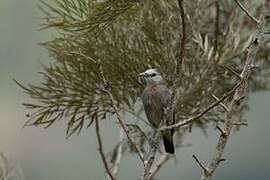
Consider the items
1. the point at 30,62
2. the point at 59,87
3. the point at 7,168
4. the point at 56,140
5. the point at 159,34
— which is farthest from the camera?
the point at 30,62

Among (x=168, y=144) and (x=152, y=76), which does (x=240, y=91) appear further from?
(x=168, y=144)

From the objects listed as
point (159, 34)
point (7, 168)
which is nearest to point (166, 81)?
point (159, 34)

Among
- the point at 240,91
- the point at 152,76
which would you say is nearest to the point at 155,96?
the point at 152,76

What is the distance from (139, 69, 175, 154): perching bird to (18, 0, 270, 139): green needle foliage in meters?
0.06

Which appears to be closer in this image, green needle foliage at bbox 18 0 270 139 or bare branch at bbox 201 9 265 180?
bare branch at bbox 201 9 265 180

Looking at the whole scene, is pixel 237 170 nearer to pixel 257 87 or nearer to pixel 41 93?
pixel 257 87

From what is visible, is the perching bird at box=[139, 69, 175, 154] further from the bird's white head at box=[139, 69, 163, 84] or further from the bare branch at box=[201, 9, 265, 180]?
the bare branch at box=[201, 9, 265, 180]

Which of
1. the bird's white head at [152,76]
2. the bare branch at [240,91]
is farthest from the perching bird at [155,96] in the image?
the bare branch at [240,91]

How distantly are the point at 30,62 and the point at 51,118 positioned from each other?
2409mm

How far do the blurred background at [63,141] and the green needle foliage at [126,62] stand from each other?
0.53 metres

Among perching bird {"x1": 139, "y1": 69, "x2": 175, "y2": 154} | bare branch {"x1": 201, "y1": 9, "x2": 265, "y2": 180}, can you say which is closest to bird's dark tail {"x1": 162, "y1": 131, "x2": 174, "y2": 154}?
perching bird {"x1": 139, "y1": 69, "x2": 175, "y2": 154}

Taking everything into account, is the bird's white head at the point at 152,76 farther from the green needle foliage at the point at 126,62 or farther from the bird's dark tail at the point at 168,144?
the bird's dark tail at the point at 168,144

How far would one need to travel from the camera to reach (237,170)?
310cm

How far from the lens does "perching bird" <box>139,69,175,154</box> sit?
1.66 meters
